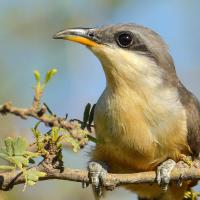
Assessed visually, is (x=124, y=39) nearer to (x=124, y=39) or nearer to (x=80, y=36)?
(x=124, y=39)

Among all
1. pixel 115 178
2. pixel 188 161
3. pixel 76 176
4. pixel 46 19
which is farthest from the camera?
pixel 46 19

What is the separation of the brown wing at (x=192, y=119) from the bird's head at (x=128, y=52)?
0.32 meters

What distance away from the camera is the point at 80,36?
19.5 feet

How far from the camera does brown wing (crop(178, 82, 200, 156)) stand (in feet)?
20.6

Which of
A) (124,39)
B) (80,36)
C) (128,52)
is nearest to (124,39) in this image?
(124,39)

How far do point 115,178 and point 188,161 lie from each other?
3.72ft

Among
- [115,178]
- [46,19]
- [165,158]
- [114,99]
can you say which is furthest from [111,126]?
[46,19]

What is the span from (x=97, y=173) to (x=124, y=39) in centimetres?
153

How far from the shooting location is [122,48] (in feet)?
20.1

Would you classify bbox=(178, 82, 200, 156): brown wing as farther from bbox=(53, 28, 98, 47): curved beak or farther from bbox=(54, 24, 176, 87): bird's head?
bbox=(53, 28, 98, 47): curved beak

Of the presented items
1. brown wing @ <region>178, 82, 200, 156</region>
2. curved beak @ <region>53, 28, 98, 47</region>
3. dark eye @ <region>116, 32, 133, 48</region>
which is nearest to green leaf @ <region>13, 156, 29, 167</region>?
curved beak @ <region>53, 28, 98, 47</region>

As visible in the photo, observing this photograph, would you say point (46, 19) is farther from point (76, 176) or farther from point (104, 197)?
point (76, 176)

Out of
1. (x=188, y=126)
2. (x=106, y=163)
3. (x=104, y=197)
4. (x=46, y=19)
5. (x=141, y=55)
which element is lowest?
(x=104, y=197)

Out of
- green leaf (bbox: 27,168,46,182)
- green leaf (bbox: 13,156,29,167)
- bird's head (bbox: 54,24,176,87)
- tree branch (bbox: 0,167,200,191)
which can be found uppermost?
bird's head (bbox: 54,24,176,87)
